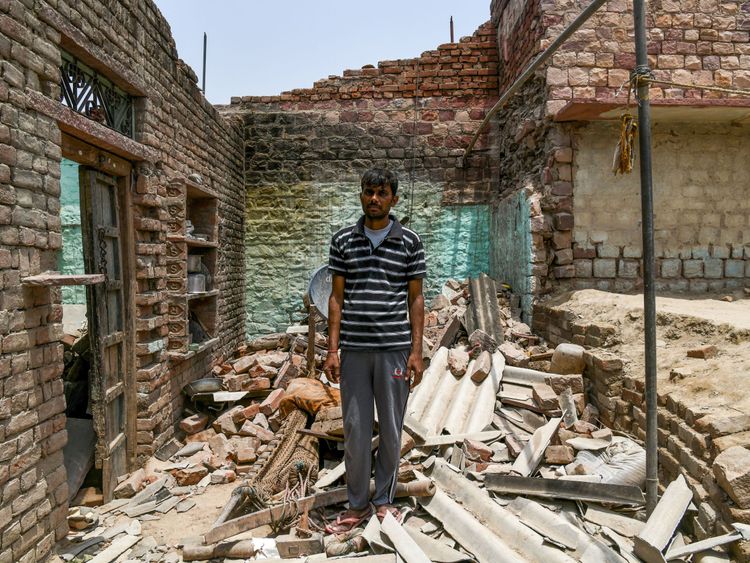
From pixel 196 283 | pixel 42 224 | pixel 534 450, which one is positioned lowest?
pixel 534 450

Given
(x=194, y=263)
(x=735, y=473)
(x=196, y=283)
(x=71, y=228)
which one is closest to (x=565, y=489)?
Answer: (x=735, y=473)

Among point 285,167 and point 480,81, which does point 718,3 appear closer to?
point 480,81

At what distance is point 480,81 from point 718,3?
139 inches

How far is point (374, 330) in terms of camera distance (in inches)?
120

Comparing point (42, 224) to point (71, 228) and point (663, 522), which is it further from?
point (71, 228)

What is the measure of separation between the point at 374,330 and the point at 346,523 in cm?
125

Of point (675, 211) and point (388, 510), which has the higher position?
point (675, 211)

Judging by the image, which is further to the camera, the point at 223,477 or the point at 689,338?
the point at 223,477

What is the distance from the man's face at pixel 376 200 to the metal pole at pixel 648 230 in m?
1.53

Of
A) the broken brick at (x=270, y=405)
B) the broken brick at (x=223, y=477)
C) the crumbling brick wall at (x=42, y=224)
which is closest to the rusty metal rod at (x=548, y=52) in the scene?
the crumbling brick wall at (x=42, y=224)

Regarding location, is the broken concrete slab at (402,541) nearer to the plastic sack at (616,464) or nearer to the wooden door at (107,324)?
the plastic sack at (616,464)

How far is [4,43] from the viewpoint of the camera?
9.32 ft

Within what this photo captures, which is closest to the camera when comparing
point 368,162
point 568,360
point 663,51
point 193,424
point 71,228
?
point 568,360

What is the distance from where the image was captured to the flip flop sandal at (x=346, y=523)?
3.17 meters
